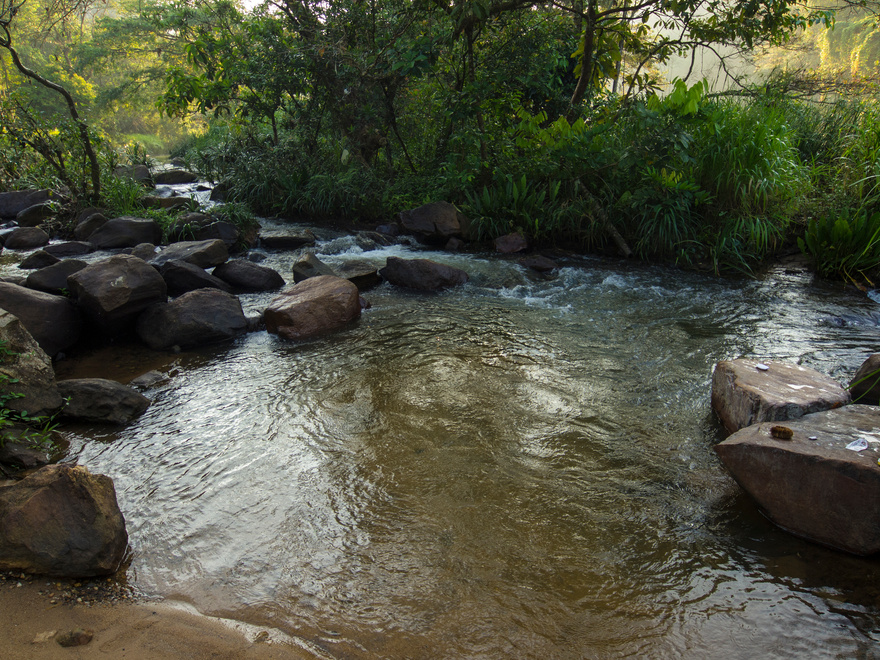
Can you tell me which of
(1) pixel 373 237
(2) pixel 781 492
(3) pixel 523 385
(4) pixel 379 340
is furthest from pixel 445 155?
(2) pixel 781 492

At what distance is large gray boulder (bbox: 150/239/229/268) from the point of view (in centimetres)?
614

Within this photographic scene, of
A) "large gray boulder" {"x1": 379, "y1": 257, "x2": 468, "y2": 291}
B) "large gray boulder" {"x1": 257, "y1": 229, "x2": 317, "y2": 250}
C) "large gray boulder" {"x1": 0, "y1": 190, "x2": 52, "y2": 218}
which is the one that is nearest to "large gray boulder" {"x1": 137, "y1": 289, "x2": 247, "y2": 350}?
"large gray boulder" {"x1": 379, "y1": 257, "x2": 468, "y2": 291}

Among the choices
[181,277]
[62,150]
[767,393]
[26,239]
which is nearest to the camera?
[767,393]

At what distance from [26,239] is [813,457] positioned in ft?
30.8

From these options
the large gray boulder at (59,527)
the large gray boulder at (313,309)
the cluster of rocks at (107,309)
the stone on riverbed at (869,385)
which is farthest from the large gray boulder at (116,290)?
the stone on riverbed at (869,385)

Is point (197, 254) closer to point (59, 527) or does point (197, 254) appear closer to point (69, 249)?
point (69, 249)

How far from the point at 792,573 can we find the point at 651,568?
58 cm

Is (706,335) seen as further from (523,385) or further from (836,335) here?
(523,385)

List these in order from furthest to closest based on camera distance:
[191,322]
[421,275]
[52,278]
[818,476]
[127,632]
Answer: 1. [421,275]
2. [52,278]
3. [191,322]
4. [818,476]
5. [127,632]

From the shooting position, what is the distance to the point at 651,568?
7.48 feet

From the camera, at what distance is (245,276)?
6.09 m

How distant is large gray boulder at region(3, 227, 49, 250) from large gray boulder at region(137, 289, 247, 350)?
4.43 meters

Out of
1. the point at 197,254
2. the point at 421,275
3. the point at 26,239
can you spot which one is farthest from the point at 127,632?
the point at 26,239

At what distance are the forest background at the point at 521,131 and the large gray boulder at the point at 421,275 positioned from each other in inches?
71.9
